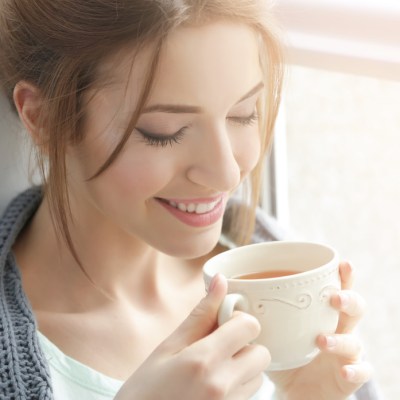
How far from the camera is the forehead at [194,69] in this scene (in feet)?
2.72

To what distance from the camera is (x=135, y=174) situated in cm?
87

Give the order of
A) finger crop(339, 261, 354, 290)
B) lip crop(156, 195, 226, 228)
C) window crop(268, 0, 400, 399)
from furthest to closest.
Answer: window crop(268, 0, 400, 399) → lip crop(156, 195, 226, 228) → finger crop(339, 261, 354, 290)

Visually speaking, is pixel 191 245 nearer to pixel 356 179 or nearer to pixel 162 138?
pixel 162 138

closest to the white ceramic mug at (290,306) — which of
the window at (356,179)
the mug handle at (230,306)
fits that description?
the mug handle at (230,306)

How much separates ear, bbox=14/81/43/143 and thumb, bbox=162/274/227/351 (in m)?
0.36

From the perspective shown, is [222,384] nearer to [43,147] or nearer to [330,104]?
[43,147]

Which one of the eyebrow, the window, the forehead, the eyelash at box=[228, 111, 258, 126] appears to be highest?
the forehead

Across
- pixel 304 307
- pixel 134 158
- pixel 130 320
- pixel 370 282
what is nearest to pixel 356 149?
pixel 370 282

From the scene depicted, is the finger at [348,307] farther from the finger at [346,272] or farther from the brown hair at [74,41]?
the brown hair at [74,41]

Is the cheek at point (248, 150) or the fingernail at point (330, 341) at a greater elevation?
the cheek at point (248, 150)

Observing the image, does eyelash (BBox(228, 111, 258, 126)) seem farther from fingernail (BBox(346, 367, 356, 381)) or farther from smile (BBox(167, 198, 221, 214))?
fingernail (BBox(346, 367, 356, 381))

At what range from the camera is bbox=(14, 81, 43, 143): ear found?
93cm

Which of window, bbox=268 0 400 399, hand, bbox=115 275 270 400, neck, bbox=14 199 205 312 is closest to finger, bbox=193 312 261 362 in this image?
hand, bbox=115 275 270 400

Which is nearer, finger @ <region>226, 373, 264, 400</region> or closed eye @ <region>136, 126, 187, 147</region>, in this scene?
finger @ <region>226, 373, 264, 400</region>
